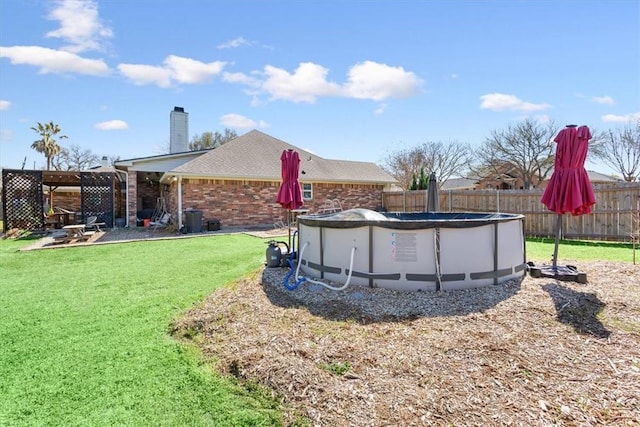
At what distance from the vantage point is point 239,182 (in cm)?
1577

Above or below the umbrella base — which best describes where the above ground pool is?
above

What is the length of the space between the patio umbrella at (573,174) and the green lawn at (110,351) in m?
3.71

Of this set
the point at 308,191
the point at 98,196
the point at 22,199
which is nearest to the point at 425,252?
the point at 308,191

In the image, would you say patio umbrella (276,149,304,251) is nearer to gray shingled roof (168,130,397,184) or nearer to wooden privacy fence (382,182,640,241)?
gray shingled roof (168,130,397,184)

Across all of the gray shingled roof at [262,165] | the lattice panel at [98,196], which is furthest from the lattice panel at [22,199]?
the gray shingled roof at [262,165]

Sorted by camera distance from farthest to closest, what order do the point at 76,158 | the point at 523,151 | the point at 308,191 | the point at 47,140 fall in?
the point at 76,158
the point at 47,140
the point at 523,151
the point at 308,191

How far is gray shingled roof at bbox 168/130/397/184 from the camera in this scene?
49.8 feet

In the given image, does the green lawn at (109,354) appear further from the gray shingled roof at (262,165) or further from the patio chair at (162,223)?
the gray shingled roof at (262,165)

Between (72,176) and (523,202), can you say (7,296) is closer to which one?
(72,176)

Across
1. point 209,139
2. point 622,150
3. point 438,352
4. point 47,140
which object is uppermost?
point 209,139

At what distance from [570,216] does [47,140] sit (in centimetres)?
4006

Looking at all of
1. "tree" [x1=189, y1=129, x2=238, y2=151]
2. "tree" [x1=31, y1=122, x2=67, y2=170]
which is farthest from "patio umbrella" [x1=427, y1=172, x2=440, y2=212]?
"tree" [x1=31, y1=122, x2=67, y2=170]

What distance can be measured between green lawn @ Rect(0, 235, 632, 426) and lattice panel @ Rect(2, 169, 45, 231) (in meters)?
8.56

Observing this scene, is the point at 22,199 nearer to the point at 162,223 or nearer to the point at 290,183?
the point at 162,223
